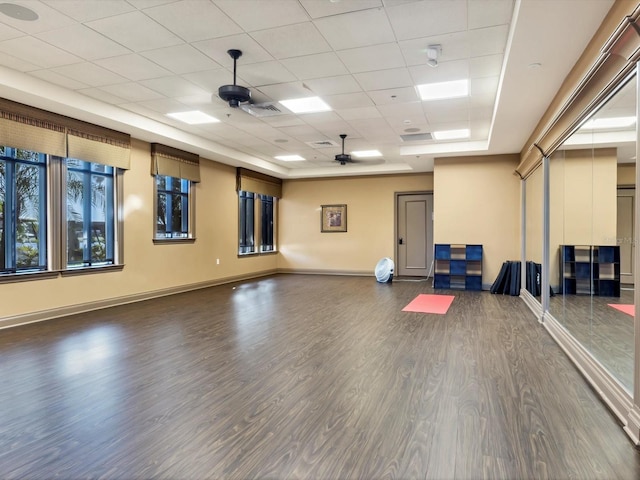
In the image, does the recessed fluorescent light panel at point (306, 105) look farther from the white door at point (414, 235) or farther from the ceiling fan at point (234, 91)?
the white door at point (414, 235)

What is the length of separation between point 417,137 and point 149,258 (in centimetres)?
558

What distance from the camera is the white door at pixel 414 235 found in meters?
11.2

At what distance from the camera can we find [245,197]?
429 inches

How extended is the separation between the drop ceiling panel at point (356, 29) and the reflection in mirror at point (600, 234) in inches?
78.0

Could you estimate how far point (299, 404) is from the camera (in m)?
2.85

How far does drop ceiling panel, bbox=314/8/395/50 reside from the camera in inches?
139

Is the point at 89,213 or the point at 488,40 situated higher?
the point at 488,40

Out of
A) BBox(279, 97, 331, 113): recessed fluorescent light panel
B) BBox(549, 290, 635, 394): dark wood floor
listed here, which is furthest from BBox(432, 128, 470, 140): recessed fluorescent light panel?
BBox(549, 290, 635, 394): dark wood floor

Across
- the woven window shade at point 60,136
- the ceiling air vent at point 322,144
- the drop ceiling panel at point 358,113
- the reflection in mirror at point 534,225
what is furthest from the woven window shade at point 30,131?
the reflection in mirror at point 534,225

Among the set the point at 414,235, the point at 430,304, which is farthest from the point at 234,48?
the point at 414,235

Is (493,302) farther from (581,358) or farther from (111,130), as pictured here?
(111,130)

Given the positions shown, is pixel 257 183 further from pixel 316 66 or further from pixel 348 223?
pixel 316 66

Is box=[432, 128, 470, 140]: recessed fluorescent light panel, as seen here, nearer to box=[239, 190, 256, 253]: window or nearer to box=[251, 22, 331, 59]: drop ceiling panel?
box=[251, 22, 331, 59]: drop ceiling panel

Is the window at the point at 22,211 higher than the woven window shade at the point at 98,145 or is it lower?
lower
